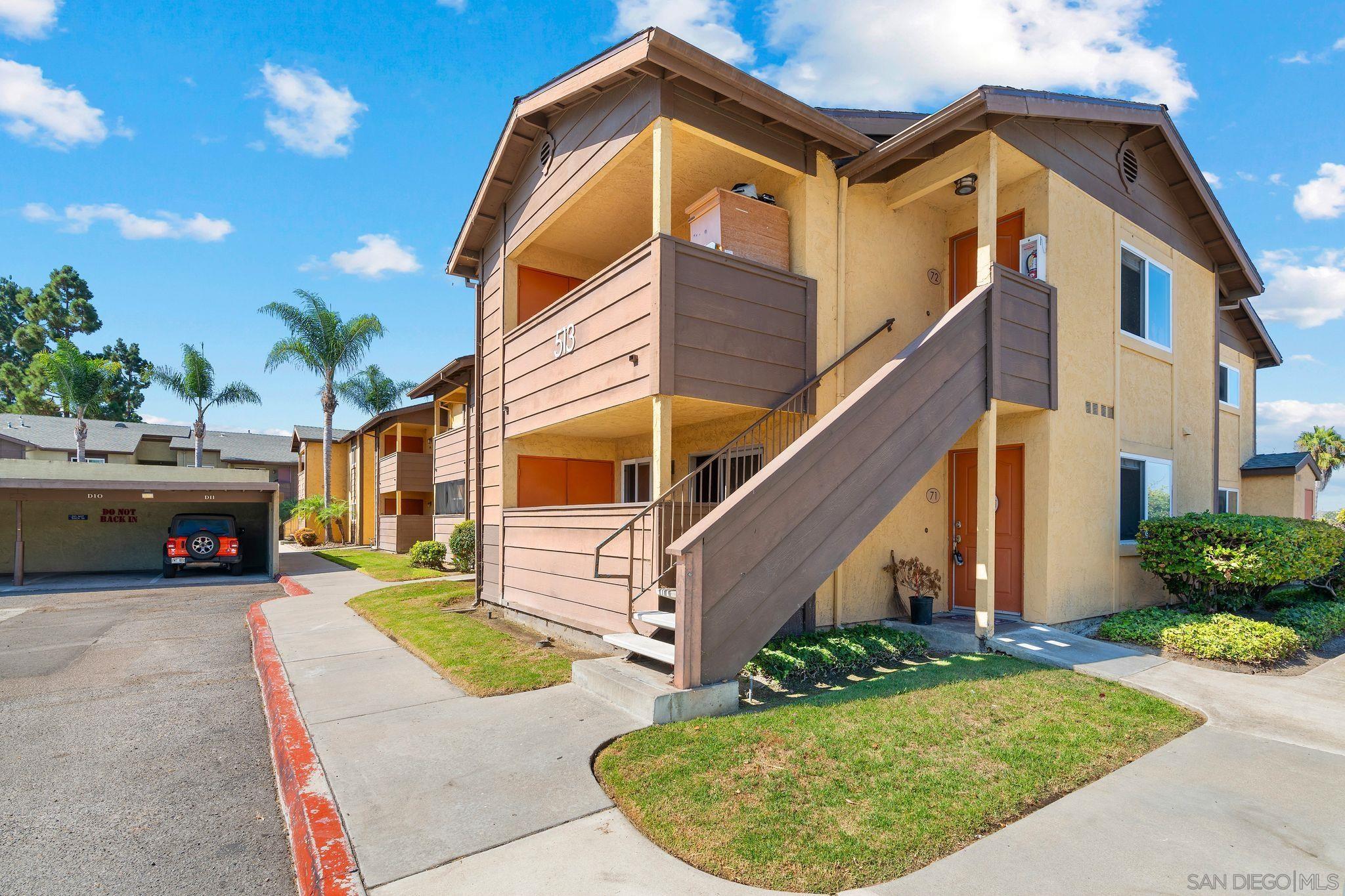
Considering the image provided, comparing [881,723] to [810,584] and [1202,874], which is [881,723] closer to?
[810,584]

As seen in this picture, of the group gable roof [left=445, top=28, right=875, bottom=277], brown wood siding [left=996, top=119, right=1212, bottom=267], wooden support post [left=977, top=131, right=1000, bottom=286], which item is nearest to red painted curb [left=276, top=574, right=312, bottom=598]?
gable roof [left=445, top=28, right=875, bottom=277]

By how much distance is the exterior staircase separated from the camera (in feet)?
17.2

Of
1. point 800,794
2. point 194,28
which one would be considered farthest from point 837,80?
point 800,794

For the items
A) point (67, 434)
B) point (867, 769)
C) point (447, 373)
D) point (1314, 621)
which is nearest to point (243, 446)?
point (67, 434)

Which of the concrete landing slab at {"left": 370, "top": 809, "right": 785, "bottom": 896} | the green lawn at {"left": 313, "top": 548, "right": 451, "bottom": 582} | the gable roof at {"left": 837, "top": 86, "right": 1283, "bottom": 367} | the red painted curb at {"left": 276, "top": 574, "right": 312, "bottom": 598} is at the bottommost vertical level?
the green lawn at {"left": 313, "top": 548, "right": 451, "bottom": 582}

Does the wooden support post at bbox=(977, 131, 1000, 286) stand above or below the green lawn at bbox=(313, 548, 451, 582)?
above

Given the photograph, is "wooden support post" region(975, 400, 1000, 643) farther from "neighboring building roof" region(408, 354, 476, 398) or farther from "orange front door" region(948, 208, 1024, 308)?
"neighboring building roof" region(408, 354, 476, 398)

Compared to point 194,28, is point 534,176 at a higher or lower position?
lower

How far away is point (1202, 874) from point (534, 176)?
1066 cm

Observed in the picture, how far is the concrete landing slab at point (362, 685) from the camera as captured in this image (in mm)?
5875

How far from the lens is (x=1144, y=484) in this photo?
10.1 metres

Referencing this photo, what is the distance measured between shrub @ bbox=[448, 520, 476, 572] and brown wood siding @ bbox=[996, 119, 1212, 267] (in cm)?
1487

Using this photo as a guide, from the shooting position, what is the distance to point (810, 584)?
5910 mm

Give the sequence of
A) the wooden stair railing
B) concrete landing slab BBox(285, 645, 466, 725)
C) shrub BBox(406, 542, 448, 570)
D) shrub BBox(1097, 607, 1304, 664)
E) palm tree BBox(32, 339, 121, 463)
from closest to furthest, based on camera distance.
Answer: the wooden stair railing
concrete landing slab BBox(285, 645, 466, 725)
shrub BBox(1097, 607, 1304, 664)
shrub BBox(406, 542, 448, 570)
palm tree BBox(32, 339, 121, 463)
